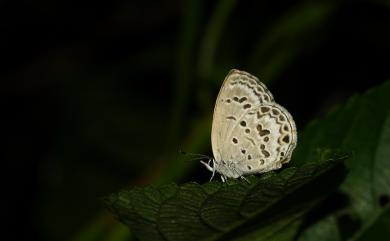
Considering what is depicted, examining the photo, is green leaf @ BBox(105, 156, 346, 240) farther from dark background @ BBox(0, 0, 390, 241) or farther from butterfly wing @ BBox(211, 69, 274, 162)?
dark background @ BBox(0, 0, 390, 241)

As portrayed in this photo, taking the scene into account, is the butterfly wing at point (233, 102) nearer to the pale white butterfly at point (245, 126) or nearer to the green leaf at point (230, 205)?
the pale white butterfly at point (245, 126)

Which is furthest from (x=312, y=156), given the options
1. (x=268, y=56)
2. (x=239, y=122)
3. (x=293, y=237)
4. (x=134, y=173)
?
(x=134, y=173)

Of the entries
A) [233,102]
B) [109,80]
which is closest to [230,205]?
[233,102]

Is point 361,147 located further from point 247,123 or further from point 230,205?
point 230,205

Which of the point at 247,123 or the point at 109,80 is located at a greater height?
the point at 247,123

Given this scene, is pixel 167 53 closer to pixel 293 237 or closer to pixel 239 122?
pixel 239 122

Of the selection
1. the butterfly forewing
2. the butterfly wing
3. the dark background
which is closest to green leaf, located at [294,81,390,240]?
the butterfly forewing
